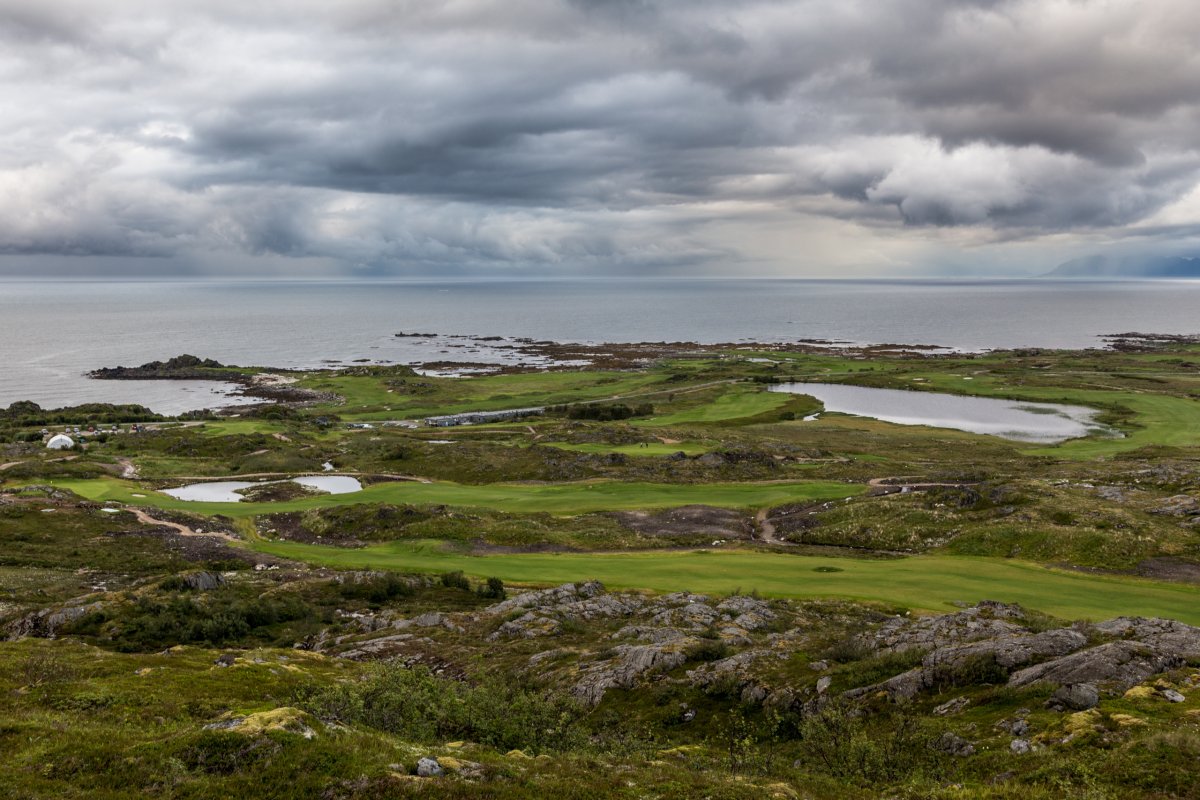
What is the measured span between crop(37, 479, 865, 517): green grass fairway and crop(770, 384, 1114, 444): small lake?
190 ft

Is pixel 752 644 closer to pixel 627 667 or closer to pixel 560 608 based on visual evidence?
pixel 627 667

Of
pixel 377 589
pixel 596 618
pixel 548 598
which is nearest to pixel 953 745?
pixel 596 618

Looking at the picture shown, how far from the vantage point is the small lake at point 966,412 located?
4171 inches

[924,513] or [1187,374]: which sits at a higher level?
[1187,374]

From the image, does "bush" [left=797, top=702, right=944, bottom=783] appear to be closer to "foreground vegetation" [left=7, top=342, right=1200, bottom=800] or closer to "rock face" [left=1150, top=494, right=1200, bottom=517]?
"foreground vegetation" [left=7, top=342, right=1200, bottom=800]

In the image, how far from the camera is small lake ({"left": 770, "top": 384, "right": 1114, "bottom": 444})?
10594 cm

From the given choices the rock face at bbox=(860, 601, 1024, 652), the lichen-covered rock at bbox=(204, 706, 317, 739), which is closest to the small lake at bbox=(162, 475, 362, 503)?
the lichen-covered rock at bbox=(204, 706, 317, 739)

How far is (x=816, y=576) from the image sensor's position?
39219 millimetres

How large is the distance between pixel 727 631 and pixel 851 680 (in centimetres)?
696

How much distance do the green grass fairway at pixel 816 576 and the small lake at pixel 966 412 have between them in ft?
236

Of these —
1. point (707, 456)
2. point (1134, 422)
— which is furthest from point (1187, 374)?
point (707, 456)

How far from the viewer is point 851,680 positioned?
2142 centimetres

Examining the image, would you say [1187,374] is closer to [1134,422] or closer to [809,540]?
[1134,422]

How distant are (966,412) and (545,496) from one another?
9334cm
